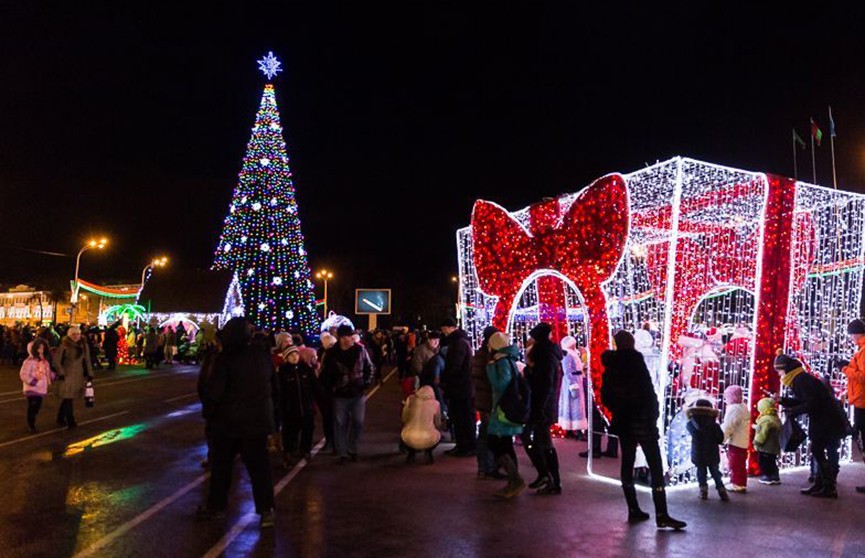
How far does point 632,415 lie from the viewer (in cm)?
623

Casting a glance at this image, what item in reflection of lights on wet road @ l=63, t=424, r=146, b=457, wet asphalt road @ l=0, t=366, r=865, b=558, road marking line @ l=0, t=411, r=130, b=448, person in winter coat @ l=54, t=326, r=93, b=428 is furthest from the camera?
person in winter coat @ l=54, t=326, r=93, b=428

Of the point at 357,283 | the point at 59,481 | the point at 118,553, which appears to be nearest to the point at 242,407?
the point at 118,553

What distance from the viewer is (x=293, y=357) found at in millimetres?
9008

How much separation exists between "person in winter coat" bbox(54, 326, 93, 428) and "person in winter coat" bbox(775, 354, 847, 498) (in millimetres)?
10374

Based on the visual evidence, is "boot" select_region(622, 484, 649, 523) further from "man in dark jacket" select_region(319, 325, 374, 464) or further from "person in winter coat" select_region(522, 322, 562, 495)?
"man in dark jacket" select_region(319, 325, 374, 464)

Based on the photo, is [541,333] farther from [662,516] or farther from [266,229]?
[266,229]

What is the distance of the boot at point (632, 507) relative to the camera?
6.24 metres

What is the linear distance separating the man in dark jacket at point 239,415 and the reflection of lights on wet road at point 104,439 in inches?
167

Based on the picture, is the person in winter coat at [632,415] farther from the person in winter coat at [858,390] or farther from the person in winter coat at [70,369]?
the person in winter coat at [70,369]

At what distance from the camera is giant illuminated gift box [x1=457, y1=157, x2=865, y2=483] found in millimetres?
8422

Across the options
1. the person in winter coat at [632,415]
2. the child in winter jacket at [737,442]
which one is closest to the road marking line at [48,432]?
the person in winter coat at [632,415]

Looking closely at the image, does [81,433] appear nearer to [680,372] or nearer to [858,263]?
[680,372]

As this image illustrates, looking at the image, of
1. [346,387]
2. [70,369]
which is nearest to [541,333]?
[346,387]

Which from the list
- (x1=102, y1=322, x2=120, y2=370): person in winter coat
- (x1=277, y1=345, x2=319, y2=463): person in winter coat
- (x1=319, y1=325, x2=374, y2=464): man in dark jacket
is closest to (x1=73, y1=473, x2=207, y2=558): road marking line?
(x1=277, y1=345, x2=319, y2=463): person in winter coat
